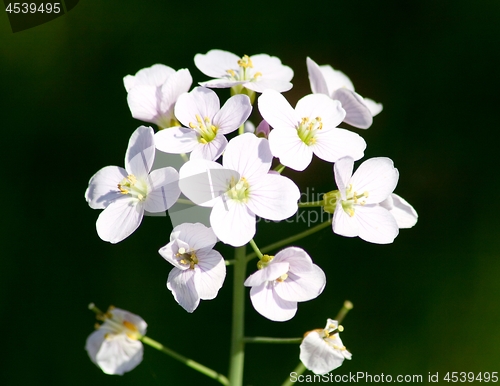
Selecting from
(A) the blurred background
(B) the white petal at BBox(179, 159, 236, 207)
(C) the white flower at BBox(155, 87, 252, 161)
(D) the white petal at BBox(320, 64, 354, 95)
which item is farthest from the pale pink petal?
(A) the blurred background

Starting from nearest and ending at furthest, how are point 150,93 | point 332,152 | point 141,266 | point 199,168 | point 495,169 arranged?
point 199,168
point 332,152
point 150,93
point 141,266
point 495,169

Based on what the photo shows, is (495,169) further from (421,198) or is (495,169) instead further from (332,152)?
(332,152)

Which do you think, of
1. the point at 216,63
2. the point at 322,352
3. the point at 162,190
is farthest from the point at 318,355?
the point at 216,63

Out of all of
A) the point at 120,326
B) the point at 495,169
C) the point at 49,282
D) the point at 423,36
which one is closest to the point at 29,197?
the point at 49,282

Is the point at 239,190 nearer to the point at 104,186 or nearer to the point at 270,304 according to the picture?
the point at 270,304

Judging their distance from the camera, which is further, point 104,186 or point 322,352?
point 104,186

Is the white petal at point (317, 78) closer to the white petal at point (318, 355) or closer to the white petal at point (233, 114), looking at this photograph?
the white petal at point (233, 114)

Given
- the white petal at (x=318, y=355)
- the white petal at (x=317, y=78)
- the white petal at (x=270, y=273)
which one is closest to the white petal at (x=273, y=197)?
the white petal at (x=270, y=273)
